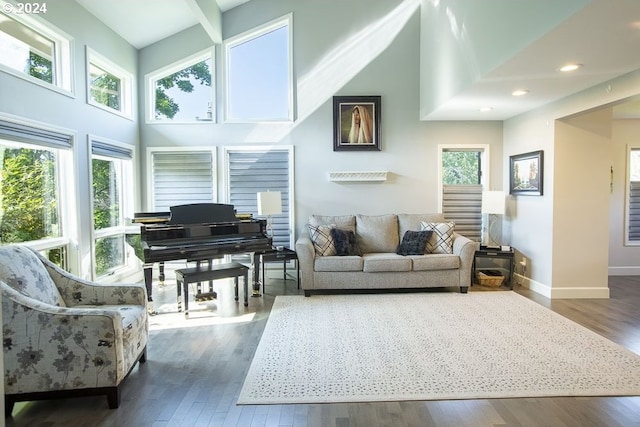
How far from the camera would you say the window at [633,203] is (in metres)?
6.11

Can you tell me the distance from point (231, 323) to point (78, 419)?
5.79 feet

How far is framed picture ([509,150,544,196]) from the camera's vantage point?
198 inches

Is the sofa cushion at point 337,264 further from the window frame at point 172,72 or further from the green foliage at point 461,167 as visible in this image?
the window frame at point 172,72

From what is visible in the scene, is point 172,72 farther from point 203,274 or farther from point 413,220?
point 413,220

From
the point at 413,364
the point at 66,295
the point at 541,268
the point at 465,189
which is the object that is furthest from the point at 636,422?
the point at 465,189

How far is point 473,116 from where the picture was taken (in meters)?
5.72

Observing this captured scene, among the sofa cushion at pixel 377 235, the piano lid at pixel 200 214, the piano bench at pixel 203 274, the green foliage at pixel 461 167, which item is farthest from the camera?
the green foliage at pixel 461 167

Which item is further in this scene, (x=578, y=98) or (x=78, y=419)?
(x=578, y=98)

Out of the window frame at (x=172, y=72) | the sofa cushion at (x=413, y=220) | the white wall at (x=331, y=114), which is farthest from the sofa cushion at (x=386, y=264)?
the window frame at (x=172, y=72)

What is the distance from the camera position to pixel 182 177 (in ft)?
20.0

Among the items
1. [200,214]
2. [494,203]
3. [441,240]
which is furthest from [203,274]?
[494,203]

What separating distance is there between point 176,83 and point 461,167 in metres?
4.61

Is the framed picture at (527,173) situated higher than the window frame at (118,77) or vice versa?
the window frame at (118,77)

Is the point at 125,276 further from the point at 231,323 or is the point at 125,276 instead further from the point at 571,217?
the point at 571,217
